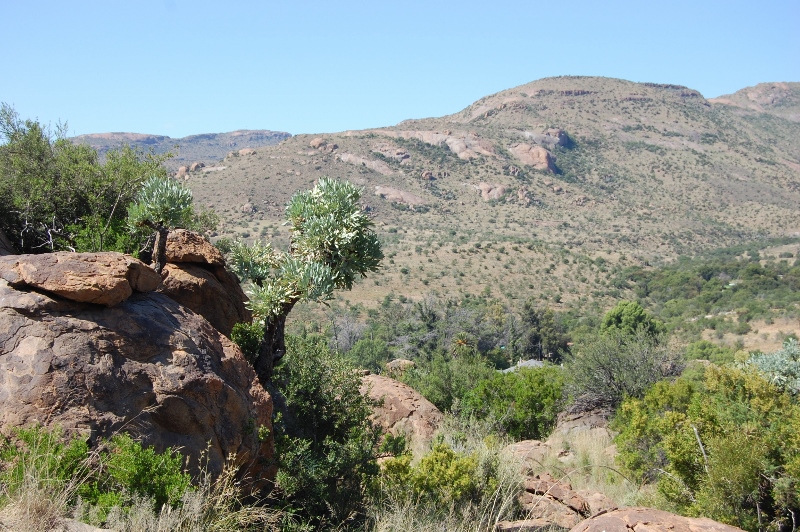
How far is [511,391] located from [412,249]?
3981cm

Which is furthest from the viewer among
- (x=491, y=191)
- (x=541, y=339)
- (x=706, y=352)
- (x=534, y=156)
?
(x=534, y=156)

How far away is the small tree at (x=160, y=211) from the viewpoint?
7.06 metres

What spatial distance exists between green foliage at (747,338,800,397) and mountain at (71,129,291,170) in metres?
121

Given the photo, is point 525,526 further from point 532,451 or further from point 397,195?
point 397,195

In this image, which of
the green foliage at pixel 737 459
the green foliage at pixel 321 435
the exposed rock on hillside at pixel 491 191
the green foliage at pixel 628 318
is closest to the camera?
the green foliage at pixel 737 459

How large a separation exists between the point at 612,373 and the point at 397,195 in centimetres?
5691

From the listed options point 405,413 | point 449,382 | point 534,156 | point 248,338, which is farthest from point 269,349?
point 534,156

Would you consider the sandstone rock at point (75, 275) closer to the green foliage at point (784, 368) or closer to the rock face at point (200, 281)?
the rock face at point (200, 281)

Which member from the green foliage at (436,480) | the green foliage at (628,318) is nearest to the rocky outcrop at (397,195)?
the green foliage at (628,318)

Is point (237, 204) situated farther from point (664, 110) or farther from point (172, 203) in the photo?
point (664, 110)

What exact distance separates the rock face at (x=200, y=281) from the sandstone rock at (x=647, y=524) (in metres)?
4.84

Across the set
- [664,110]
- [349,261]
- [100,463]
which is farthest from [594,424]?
[664,110]

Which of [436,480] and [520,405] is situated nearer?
[436,480]

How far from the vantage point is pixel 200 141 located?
151 m
